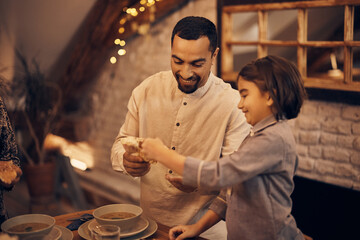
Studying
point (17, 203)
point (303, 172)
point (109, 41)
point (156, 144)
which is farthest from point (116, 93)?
point (156, 144)

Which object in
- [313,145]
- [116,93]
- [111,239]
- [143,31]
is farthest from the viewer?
[116,93]

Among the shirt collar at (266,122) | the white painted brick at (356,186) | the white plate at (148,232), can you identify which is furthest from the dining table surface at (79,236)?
the white painted brick at (356,186)

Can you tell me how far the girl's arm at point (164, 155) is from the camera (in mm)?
1348

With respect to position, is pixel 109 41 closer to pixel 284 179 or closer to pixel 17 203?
pixel 17 203

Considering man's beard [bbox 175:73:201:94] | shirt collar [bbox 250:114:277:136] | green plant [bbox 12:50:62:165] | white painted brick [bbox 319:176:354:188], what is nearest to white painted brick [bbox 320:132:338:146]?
white painted brick [bbox 319:176:354:188]

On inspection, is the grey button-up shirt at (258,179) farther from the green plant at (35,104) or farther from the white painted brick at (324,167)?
the green plant at (35,104)

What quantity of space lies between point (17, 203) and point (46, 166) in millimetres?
854

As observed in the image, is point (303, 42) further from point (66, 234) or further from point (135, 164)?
point (66, 234)

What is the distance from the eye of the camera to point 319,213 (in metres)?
2.73

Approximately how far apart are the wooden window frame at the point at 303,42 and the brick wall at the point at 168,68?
144mm

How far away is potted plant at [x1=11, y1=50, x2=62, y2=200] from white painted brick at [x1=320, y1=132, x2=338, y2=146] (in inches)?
102

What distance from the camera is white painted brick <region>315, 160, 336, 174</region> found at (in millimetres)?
2859

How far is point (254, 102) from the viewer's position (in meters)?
1.43

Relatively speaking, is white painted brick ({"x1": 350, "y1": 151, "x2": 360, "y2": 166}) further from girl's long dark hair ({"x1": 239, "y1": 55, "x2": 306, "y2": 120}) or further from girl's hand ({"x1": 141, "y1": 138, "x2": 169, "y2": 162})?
girl's hand ({"x1": 141, "y1": 138, "x2": 169, "y2": 162})
